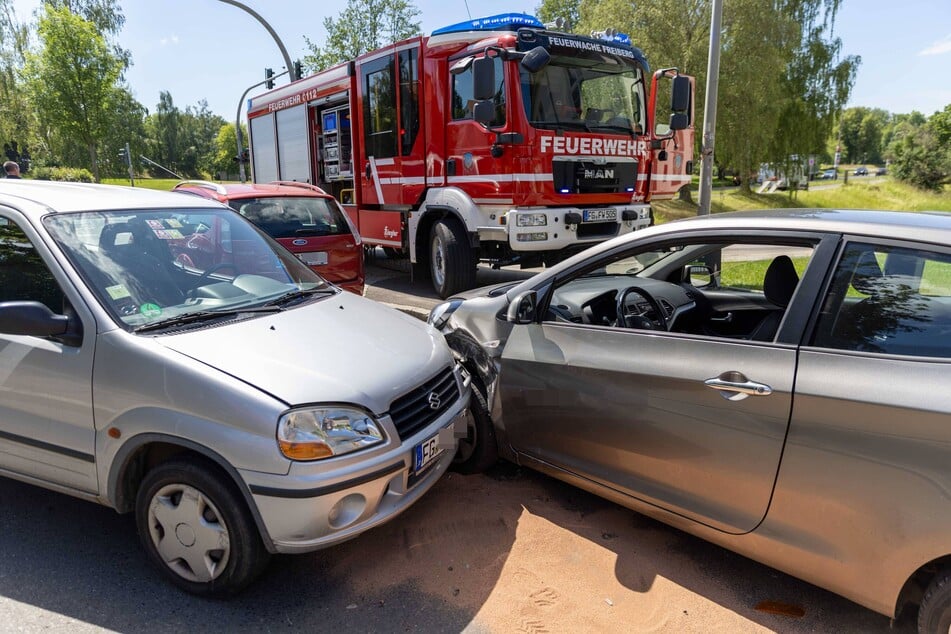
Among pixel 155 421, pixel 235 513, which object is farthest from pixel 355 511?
pixel 155 421

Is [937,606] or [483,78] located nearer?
[937,606]

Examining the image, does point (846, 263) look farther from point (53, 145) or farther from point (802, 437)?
point (53, 145)

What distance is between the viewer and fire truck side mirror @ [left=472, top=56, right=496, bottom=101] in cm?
700

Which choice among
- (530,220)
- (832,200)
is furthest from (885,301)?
(832,200)

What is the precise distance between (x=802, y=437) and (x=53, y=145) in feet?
124

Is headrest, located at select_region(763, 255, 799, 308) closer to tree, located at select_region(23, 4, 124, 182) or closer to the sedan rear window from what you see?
the sedan rear window

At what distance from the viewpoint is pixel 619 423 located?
2.77m

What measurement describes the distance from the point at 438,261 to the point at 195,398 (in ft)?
21.5

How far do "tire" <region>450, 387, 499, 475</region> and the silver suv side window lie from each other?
2.04 m

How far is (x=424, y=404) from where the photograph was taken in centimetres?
274

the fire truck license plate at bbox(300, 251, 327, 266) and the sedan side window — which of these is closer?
the sedan side window

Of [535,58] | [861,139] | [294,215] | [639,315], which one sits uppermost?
[861,139]

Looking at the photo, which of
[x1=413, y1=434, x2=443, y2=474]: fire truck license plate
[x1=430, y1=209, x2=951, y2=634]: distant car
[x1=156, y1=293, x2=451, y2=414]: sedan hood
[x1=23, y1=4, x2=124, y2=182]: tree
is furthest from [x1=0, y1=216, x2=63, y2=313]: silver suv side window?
[x1=23, y1=4, x2=124, y2=182]: tree

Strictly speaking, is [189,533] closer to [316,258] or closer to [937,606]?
[937,606]
